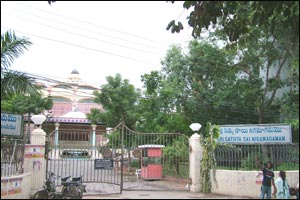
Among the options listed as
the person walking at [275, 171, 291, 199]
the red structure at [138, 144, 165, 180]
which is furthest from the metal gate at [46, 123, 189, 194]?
the person walking at [275, 171, 291, 199]

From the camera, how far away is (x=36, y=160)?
13.5 m

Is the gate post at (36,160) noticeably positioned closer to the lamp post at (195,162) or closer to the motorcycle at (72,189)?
the motorcycle at (72,189)

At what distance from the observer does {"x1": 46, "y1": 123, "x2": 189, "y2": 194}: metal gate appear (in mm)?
14805

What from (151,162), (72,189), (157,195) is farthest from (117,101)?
(72,189)

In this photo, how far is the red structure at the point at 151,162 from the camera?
2012 centimetres

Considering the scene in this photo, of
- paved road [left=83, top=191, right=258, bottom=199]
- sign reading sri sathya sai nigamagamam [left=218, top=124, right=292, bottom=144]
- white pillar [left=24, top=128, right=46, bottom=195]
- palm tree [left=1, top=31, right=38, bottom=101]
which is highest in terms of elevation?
palm tree [left=1, top=31, right=38, bottom=101]

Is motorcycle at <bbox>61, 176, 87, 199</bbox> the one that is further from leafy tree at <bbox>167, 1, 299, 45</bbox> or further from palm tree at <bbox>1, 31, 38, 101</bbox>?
leafy tree at <bbox>167, 1, 299, 45</bbox>

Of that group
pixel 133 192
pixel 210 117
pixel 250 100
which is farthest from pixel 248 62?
pixel 133 192

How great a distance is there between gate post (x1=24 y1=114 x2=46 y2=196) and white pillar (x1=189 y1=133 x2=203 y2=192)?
5.89 meters

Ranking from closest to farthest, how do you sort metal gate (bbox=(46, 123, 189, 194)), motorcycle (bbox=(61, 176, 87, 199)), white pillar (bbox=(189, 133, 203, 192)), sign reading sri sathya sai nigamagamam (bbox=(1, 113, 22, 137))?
sign reading sri sathya sai nigamagamam (bbox=(1, 113, 22, 137)) < motorcycle (bbox=(61, 176, 87, 199)) < metal gate (bbox=(46, 123, 189, 194)) < white pillar (bbox=(189, 133, 203, 192))

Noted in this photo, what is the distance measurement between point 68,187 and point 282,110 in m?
14.3

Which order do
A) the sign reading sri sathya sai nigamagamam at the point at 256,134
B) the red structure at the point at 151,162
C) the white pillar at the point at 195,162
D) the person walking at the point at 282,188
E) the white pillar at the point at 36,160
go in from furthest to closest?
the red structure at the point at 151,162, the white pillar at the point at 195,162, the sign reading sri sathya sai nigamagamam at the point at 256,134, the white pillar at the point at 36,160, the person walking at the point at 282,188

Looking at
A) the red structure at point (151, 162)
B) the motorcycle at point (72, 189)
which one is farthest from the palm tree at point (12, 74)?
the red structure at point (151, 162)

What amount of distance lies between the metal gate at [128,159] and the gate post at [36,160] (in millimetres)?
494
